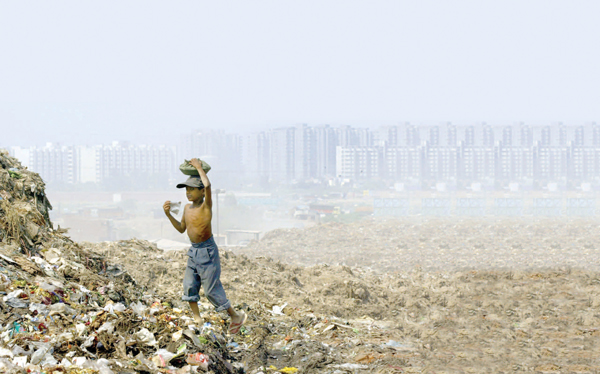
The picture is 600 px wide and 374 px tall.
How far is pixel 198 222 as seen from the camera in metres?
6.59

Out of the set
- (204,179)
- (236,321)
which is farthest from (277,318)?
(204,179)

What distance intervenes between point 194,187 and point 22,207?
3234 millimetres

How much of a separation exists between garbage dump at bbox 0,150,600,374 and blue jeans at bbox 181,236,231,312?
40 cm

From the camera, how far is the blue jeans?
6.67m

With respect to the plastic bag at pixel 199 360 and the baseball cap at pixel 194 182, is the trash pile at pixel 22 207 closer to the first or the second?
the baseball cap at pixel 194 182

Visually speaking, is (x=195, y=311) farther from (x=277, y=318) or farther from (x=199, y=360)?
(x=277, y=318)

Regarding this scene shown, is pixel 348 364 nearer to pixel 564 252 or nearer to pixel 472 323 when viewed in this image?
pixel 472 323

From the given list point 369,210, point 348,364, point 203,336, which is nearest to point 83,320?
point 203,336

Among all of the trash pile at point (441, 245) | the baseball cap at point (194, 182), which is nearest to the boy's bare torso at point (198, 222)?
the baseball cap at point (194, 182)

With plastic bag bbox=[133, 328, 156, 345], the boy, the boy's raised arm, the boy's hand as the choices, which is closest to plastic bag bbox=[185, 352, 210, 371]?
plastic bag bbox=[133, 328, 156, 345]

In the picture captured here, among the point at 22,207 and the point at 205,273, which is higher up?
the point at 22,207

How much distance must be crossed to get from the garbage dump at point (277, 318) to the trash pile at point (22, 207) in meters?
0.06

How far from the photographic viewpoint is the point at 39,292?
614 cm

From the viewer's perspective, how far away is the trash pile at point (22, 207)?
7457mm
